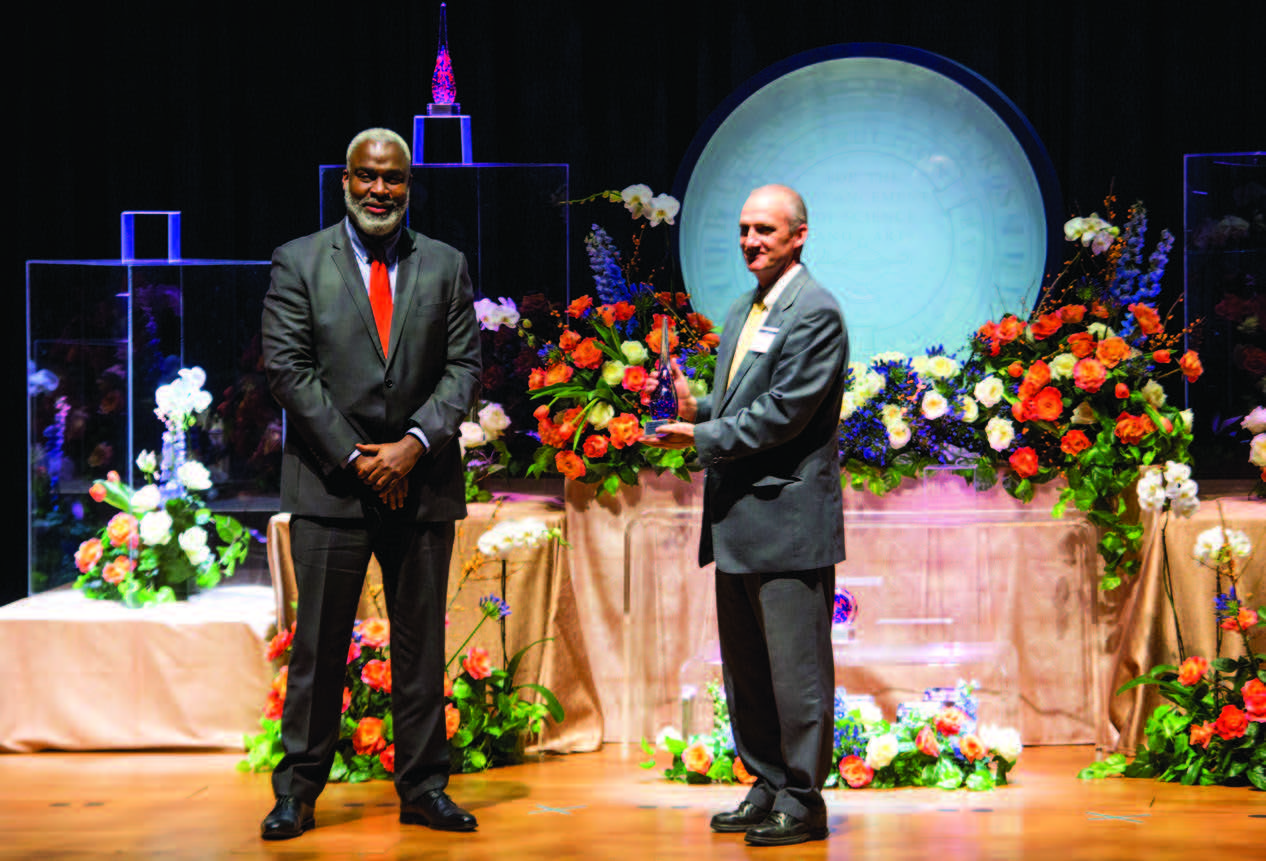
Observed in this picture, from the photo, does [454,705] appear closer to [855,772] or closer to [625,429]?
[625,429]

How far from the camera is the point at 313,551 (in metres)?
3.41

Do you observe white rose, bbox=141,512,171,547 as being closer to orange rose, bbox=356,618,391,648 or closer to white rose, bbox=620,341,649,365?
orange rose, bbox=356,618,391,648

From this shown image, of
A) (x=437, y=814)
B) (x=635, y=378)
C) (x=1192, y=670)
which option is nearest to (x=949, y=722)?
(x=1192, y=670)

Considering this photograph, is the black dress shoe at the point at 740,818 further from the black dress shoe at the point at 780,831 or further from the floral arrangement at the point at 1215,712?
the floral arrangement at the point at 1215,712

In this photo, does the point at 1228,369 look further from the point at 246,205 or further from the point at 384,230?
the point at 246,205

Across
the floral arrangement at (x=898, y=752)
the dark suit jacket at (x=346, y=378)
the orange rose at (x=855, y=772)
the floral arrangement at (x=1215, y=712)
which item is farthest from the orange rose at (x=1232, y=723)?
the dark suit jacket at (x=346, y=378)

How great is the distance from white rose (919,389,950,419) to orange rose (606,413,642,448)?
79cm

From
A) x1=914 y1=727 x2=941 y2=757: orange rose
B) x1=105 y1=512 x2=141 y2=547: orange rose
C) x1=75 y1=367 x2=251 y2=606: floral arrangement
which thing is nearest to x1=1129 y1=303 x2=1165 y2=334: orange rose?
x1=914 y1=727 x2=941 y2=757: orange rose

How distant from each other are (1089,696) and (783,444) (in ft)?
4.89

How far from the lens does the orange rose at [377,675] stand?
3955mm

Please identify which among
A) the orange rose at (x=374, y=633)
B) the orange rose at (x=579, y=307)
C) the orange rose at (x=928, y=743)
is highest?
the orange rose at (x=579, y=307)

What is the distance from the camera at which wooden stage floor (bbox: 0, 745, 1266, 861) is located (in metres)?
3.27

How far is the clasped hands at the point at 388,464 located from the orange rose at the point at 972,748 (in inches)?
61.7

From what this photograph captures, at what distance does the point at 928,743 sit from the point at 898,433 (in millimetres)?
859
